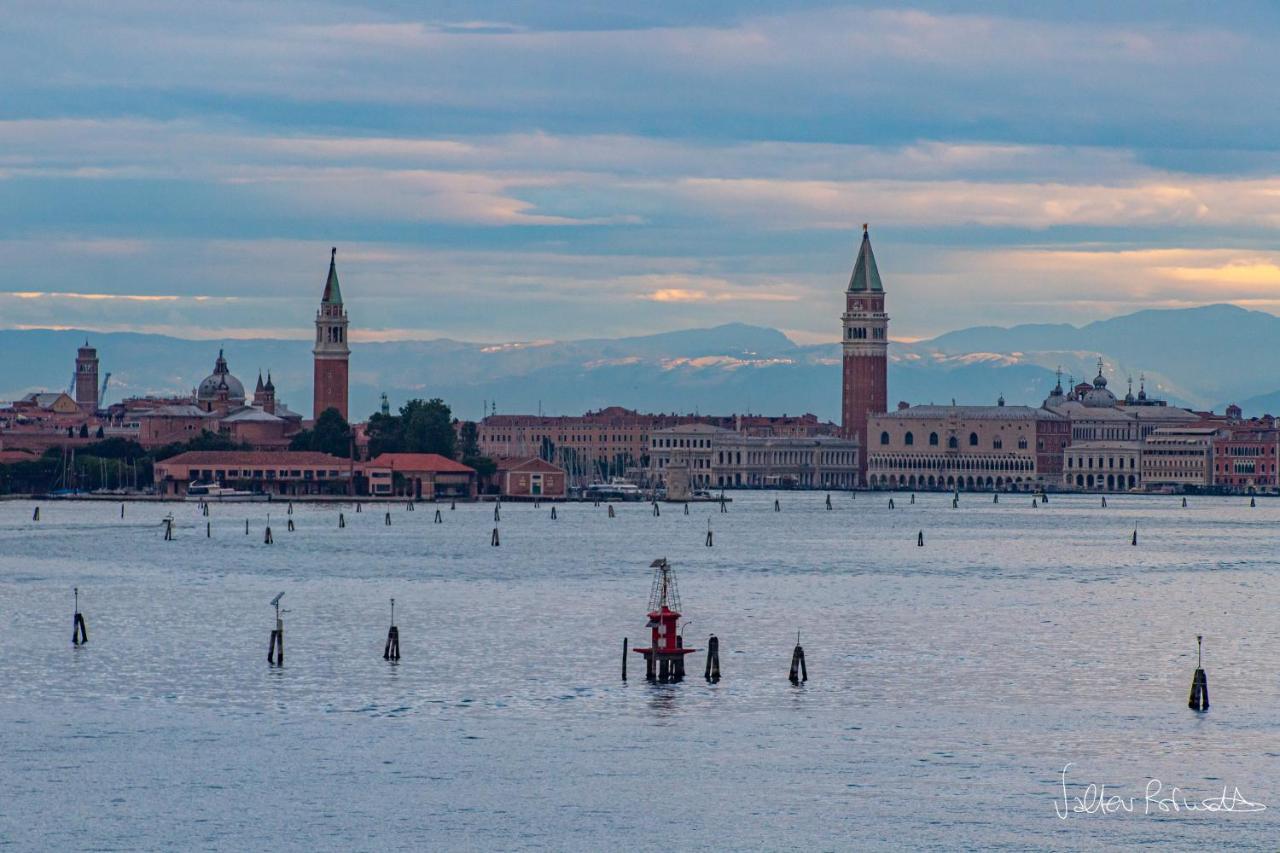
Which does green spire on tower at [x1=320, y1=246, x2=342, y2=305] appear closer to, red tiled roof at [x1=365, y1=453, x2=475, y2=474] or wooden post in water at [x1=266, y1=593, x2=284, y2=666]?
red tiled roof at [x1=365, y1=453, x2=475, y2=474]

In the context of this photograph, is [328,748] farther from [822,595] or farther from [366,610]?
[822,595]

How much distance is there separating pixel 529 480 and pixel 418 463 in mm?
10524

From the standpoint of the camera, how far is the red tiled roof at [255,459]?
150 m

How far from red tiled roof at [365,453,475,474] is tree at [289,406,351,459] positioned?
30.4 feet

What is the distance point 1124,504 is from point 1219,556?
9986cm

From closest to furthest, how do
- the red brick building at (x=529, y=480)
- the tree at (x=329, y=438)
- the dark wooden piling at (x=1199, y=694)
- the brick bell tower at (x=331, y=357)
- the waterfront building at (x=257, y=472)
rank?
the dark wooden piling at (x=1199, y=694)
the waterfront building at (x=257, y=472)
the red brick building at (x=529, y=480)
the tree at (x=329, y=438)
the brick bell tower at (x=331, y=357)

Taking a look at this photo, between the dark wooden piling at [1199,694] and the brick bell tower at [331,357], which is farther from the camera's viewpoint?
the brick bell tower at [331,357]

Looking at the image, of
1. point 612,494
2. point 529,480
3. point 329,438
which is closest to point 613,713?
point 529,480

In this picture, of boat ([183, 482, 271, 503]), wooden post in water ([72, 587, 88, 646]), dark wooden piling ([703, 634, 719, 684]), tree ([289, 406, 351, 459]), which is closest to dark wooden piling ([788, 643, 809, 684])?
dark wooden piling ([703, 634, 719, 684])

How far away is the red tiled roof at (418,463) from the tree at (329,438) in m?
9.27

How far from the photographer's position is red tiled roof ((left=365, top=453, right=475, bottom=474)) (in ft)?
493

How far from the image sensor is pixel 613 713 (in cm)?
3606

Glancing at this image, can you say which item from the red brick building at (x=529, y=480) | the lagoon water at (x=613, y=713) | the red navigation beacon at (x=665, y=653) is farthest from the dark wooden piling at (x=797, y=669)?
the red brick building at (x=529, y=480)

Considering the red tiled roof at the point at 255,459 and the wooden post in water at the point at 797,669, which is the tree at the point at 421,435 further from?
the wooden post in water at the point at 797,669
